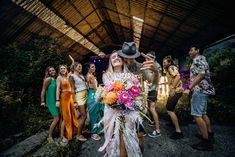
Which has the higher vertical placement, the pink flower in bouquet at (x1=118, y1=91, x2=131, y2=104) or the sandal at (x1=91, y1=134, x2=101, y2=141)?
the pink flower in bouquet at (x1=118, y1=91, x2=131, y2=104)

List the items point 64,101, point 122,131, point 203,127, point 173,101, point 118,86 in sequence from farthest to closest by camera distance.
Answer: point 64,101 → point 173,101 → point 203,127 → point 122,131 → point 118,86

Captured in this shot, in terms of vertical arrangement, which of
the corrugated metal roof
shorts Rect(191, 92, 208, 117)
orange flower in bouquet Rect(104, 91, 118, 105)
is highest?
the corrugated metal roof

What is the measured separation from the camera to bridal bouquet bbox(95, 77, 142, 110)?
2.62m

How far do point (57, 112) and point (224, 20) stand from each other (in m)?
6.54

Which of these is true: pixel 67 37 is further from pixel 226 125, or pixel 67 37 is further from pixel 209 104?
pixel 226 125

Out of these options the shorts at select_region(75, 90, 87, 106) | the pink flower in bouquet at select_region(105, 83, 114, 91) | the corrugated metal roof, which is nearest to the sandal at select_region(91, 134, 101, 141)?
the shorts at select_region(75, 90, 87, 106)

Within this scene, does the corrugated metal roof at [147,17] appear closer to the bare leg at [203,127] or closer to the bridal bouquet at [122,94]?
the bare leg at [203,127]

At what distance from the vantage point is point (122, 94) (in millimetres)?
2643

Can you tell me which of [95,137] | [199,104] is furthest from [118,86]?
[95,137]

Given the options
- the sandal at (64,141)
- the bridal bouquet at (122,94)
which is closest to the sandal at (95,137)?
the sandal at (64,141)

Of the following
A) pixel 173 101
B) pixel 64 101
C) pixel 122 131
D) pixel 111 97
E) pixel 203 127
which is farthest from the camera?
pixel 64 101

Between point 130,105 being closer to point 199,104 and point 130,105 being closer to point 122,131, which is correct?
point 122,131

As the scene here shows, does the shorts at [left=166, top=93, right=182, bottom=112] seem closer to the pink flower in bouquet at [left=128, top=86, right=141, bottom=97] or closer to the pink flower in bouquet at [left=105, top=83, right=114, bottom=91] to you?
the pink flower in bouquet at [left=128, top=86, right=141, bottom=97]

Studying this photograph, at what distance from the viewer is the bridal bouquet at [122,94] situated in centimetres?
262
